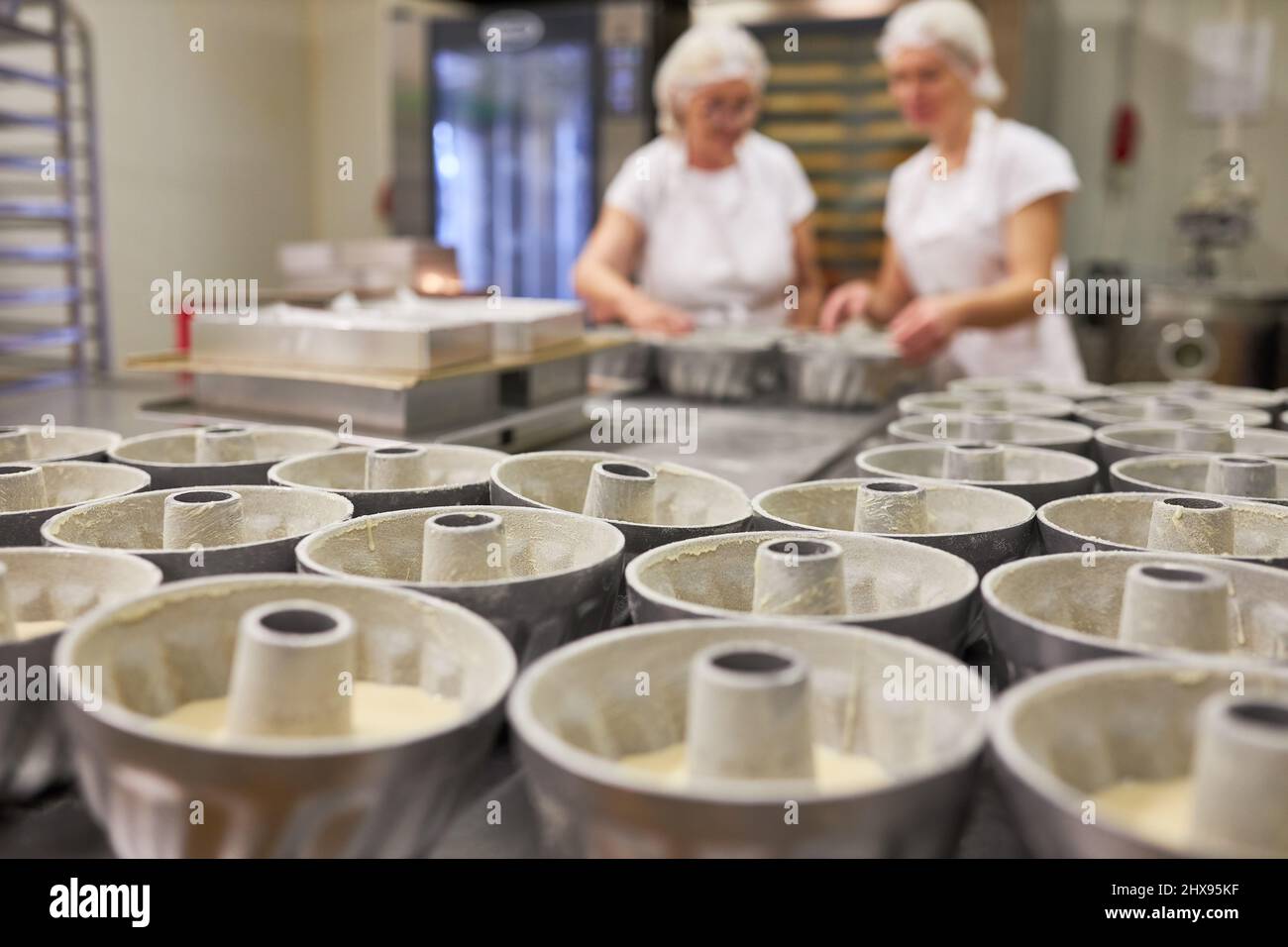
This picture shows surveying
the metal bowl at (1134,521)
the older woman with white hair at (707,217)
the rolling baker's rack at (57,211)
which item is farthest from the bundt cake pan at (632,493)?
the older woman with white hair at (707,217)

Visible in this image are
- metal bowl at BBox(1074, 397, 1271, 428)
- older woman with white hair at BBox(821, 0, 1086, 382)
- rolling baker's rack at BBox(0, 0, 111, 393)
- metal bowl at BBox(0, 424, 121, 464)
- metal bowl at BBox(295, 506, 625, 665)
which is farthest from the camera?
older woman with white hair at BBox(821, 0, 1086, 382)

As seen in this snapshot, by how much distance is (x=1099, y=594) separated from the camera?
99 cm

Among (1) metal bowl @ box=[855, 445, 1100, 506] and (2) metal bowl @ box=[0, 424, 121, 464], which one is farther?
(2) metal bowl @ box=[0, 424, 121, 464]

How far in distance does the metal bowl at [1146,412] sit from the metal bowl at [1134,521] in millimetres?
608

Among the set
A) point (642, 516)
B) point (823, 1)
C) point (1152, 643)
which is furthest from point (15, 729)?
point (823, 1)

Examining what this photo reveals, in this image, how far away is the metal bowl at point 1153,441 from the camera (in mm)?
1564

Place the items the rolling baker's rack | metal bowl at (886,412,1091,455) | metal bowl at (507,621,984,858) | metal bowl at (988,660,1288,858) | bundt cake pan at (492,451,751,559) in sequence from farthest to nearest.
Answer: the rolling baker's rack, metal bowl at (886,412,1091,455), bundt cake pan at (492,451,751,559), metal bowl at (988,660,1288,858), metal bowl at (507,621,984,858)

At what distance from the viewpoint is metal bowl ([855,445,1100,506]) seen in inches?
51.3

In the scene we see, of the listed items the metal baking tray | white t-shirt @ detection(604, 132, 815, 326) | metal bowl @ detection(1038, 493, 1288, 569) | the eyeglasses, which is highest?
the eyeglasses

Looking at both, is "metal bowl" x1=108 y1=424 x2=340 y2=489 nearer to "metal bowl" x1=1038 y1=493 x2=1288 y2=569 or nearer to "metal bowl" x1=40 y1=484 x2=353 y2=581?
"metal bowl" x1=40 y1=484 x2=353 y2=581

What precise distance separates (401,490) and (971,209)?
2.52 m

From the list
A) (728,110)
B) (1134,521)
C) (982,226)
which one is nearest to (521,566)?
(1134,521)

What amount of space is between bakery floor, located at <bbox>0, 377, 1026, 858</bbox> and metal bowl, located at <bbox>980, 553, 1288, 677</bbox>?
0.09 metres

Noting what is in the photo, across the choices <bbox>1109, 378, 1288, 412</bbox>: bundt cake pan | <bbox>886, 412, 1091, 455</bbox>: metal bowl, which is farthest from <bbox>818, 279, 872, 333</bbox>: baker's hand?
<bbox>886, 412, 1091, 455</bbox>: metal bowl
